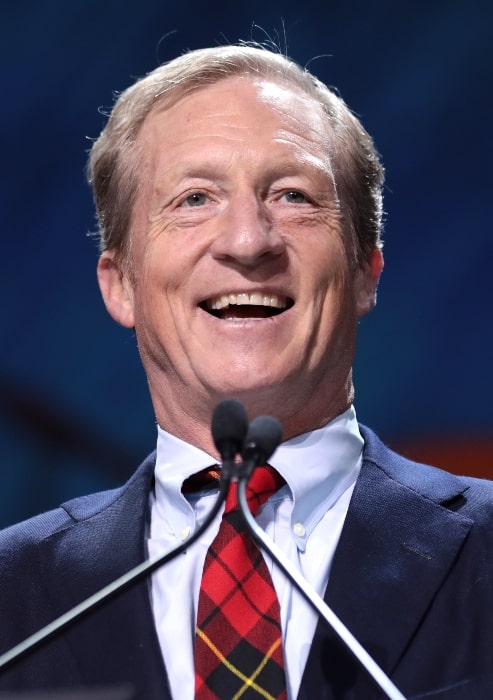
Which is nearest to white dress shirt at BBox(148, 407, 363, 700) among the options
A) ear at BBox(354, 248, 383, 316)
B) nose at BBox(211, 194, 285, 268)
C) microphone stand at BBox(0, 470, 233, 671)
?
ear at BBox(354, 248, 383, 316)

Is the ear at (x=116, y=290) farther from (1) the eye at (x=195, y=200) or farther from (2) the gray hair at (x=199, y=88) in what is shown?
(1) the eye at (x=195, y=200)

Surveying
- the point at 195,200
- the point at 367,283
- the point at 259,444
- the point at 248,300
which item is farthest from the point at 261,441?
the point at 367,283

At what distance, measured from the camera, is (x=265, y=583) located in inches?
65.6

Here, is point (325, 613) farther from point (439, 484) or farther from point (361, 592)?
point (439, 484)

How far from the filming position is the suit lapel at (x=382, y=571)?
1.54 meters

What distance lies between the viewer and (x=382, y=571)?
5.37 feet

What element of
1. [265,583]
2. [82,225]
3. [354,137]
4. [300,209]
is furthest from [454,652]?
[82,225]

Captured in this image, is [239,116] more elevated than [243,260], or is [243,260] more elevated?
[239,116]

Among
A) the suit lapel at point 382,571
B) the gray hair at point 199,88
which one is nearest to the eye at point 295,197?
the gray hair at point 199,88

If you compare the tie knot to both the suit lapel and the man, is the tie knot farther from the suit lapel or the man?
the suit lapel

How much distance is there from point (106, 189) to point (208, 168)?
1.08 ft

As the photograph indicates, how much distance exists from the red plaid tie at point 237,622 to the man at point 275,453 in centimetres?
4

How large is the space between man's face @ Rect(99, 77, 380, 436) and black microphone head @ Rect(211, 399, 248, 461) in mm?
521

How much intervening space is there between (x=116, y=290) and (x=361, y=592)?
75cm
